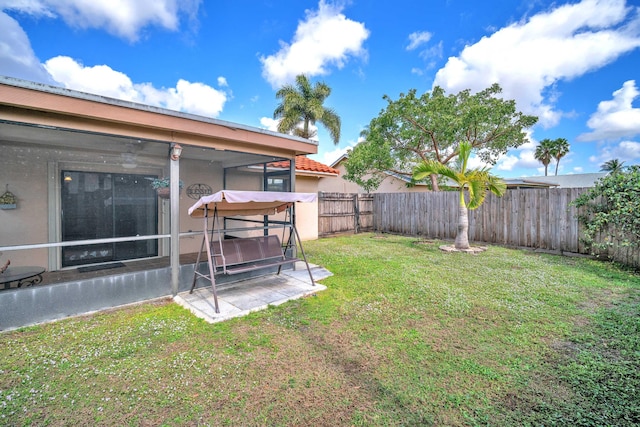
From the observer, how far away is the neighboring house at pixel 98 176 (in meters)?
3.72

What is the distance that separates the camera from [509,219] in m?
8.83

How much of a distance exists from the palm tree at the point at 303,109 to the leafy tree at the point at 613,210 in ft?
55.1

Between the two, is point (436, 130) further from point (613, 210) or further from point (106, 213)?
point (106, 213)

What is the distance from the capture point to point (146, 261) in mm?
5672

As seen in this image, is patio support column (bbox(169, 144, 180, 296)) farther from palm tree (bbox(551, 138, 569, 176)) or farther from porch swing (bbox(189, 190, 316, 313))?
palm tree (bbox(551, 138, 569, 176))

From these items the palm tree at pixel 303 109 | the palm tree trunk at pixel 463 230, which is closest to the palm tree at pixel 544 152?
the palm tree at pixel 303 109

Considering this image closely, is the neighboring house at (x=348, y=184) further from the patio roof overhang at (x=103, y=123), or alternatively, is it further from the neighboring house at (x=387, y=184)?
the patio roof overhang at (x=103, y=123)

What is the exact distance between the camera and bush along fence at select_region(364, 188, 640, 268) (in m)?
7.41

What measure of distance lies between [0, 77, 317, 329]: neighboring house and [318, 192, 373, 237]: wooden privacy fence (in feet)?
16.9

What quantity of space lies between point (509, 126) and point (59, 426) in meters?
17.7

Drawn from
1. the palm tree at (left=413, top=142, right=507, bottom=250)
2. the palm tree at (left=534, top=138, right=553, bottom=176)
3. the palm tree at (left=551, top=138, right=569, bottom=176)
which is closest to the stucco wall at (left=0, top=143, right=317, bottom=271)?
the palm tree at (left=413, top=142, right=507, bottom=250)

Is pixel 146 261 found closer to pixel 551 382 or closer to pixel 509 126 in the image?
pixel 551 382

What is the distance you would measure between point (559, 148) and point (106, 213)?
141ft

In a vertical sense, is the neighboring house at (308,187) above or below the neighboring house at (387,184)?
below
